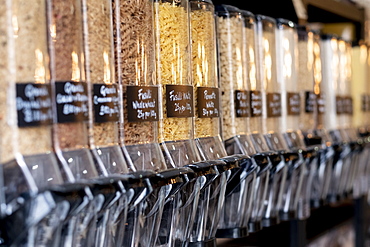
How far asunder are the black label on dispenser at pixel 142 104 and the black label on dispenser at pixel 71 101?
0.49ft

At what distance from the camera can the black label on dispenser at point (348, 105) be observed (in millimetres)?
2530

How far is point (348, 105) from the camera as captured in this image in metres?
2.58

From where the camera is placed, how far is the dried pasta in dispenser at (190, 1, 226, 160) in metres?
1.36

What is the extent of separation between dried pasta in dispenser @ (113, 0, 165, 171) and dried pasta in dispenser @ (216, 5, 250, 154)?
396mm

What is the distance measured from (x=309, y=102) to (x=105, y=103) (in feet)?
4.02

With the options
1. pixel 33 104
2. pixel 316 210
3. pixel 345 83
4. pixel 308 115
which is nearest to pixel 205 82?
pixel 33 104

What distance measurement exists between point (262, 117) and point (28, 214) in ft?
3.22

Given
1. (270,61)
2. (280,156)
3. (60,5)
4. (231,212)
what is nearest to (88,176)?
(60,5)

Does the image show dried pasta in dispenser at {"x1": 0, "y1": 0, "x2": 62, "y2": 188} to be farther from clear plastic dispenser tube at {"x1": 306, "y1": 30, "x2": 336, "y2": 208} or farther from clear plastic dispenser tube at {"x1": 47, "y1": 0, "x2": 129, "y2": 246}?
clear plastic dispenser tube at {"x1": 306, "y1": 30, "x2": 336, "y2": 208}

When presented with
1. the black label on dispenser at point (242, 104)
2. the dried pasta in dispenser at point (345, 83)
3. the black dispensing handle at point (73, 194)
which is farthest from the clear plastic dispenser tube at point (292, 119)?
the black dispensing handle at point (73, 194)

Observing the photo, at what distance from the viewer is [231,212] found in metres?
1.53

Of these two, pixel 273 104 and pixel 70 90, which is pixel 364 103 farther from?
pixel 70 90

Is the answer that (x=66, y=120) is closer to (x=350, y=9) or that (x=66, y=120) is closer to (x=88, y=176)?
(x=88, y=176)

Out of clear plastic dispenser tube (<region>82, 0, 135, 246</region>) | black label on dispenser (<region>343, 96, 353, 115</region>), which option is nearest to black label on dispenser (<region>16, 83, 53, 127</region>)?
clear plastic dispenser tube (<region>82, 0, 135, 246</region>)
